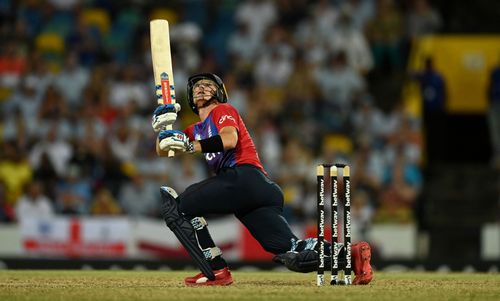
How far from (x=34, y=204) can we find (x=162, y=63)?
19.9ft

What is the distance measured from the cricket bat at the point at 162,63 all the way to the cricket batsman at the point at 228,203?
0.63 feet

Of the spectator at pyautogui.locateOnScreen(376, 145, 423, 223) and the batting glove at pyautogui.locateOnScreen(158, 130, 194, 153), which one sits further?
the spectator at pyautogui.locateOnScreen(376, 145, 423, 223)

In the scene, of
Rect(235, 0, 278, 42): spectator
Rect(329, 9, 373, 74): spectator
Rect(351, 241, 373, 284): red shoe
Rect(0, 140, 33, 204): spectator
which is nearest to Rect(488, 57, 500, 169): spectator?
Rect(329, 9, 373, 74): spectator

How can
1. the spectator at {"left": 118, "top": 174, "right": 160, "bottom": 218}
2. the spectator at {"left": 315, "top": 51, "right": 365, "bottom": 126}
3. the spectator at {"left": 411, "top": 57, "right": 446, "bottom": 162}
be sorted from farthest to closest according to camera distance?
the spectator at {"left": 315, "top": 51, "right": 365, "bottom": 126} < the spectator at {"left": 411, "top": 57, "right": 446, "bottom": 162} < the spectator at {"left": 118, "top": 174, "right": 160, "bottom": 218}

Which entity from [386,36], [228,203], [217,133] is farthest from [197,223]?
[386,36]

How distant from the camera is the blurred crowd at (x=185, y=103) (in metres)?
14.7

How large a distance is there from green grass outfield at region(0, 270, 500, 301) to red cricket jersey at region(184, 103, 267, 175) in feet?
2.93

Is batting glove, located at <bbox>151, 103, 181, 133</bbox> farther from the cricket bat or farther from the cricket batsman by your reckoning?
the cricket bat

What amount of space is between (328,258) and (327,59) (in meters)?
8.65

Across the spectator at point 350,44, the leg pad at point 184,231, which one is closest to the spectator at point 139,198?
the spectator at point 350,44

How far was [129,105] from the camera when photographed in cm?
1585

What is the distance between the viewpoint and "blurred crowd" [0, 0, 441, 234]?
14688mm

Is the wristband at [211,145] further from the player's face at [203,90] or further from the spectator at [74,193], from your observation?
the spectator at [74,193]

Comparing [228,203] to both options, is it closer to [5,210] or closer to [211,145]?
[211,145]
